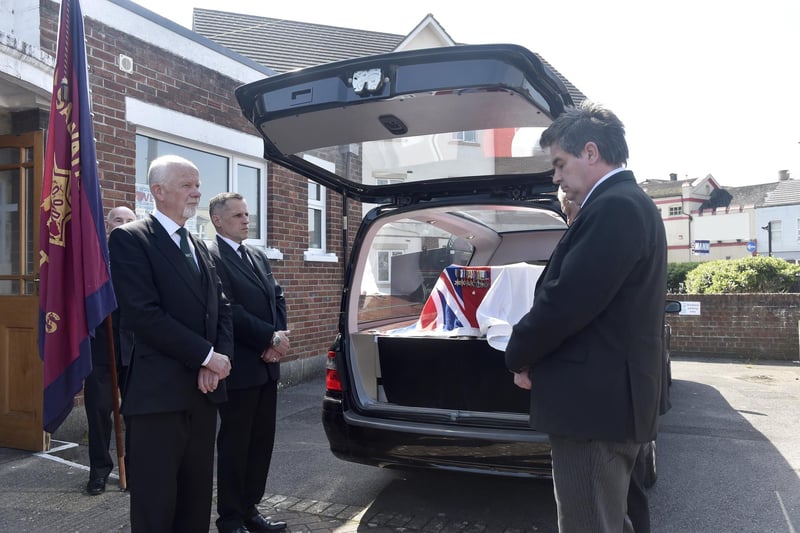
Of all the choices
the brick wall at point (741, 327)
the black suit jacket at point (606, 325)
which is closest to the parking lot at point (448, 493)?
the black suit jacket at point (606, 325)

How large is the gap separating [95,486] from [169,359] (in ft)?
6.55

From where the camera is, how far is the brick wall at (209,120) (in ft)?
18.8

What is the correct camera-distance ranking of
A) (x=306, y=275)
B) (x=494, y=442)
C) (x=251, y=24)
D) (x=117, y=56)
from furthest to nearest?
(x=251, y=24) → (x=306, y=275) → (x=117, y=56) → (x=494, y=442)

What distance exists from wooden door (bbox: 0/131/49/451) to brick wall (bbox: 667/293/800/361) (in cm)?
1027

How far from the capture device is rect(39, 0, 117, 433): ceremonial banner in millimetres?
3666

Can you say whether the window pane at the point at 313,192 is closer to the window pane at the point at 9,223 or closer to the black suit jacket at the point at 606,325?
the window pane at the point at 9,223

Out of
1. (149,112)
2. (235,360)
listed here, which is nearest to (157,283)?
(235,360)

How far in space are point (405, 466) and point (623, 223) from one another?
224cm

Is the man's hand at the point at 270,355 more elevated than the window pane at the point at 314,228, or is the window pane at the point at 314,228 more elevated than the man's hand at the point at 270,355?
the window pane at the point at 314,228

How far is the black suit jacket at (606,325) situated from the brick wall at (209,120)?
492 centimetres

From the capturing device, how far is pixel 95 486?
414 centimetres

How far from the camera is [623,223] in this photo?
1992mm

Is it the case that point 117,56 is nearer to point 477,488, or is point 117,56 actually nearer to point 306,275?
point 306,275

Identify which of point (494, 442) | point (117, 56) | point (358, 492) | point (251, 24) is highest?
point (251, 24)
